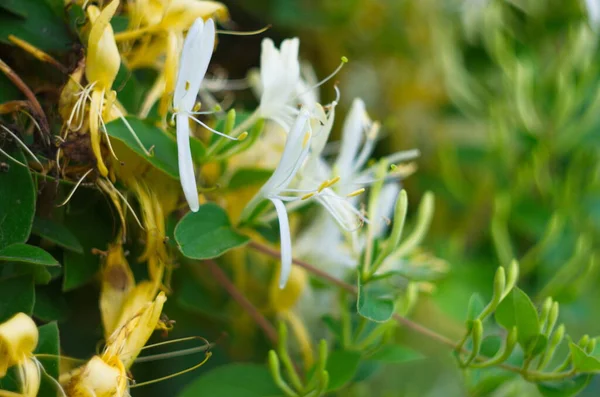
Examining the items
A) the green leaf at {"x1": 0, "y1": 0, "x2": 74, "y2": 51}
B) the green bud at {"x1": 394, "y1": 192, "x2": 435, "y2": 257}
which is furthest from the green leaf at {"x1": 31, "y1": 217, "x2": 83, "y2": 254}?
the green bud at {"x1": 394, "y1": 192, "x2": 435, "y2": 257}

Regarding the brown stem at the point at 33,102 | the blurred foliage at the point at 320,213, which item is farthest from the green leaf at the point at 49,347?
the brown stem at the point at 33,102

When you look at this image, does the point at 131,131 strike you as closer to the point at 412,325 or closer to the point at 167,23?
the point at 167,23

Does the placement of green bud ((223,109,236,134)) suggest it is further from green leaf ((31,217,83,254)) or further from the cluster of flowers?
green leaf ((31,217,83,254))

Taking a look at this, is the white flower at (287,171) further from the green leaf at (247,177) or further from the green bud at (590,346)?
the green bud at (590,346)

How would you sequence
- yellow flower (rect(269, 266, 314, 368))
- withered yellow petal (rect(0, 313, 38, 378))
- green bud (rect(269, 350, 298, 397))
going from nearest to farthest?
withered yellow petal (rect(0, 313, 38, 378)) → green bud (rect(269, 350, 298, 397)) → yellow flower (rect(269, 266, 314, 368))

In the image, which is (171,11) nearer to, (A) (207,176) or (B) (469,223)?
(A) (207,176)

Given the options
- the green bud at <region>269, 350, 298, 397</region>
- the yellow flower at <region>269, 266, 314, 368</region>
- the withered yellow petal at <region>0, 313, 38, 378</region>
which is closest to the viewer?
the withered yellow petal at <region>0, 313, 38, 378</region>

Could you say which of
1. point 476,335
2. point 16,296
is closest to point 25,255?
point 16,296
